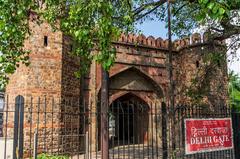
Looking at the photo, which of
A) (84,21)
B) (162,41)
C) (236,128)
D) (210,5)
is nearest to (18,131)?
(84,21)

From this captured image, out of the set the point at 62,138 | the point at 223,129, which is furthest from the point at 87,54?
the point at 62,138

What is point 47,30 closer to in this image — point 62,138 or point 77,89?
point 77,89

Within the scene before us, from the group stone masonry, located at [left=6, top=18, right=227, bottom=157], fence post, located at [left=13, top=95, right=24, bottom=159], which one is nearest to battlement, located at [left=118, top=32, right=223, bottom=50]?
stone masonry, located at [left=6, top=18, right=227, bottom=157]

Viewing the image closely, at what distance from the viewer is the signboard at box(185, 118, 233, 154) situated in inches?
220

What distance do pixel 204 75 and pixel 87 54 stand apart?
9146mm

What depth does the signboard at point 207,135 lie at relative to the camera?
5582mm

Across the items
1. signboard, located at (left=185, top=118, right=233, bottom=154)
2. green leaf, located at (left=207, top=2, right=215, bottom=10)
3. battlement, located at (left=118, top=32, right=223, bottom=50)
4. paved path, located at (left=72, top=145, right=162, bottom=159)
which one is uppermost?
battlement, located at (left=118, top=32, right=223, bottom=50)

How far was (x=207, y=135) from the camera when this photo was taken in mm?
5816

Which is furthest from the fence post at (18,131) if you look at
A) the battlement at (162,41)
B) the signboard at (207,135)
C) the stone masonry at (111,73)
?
the battlement at (162,41)

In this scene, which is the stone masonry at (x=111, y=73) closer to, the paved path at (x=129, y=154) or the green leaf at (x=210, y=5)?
Answer: the paved path at (x=129, y=154)

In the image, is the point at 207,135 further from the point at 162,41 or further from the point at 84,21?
the point at 162,41

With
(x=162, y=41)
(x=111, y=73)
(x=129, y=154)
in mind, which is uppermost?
(x=162, y=41)

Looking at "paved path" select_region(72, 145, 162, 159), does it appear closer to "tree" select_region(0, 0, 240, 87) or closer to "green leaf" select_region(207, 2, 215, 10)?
"tree" select_region(0, 0, 240, 87)

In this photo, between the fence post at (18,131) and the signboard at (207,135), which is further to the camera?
the signboard at (207,135)
